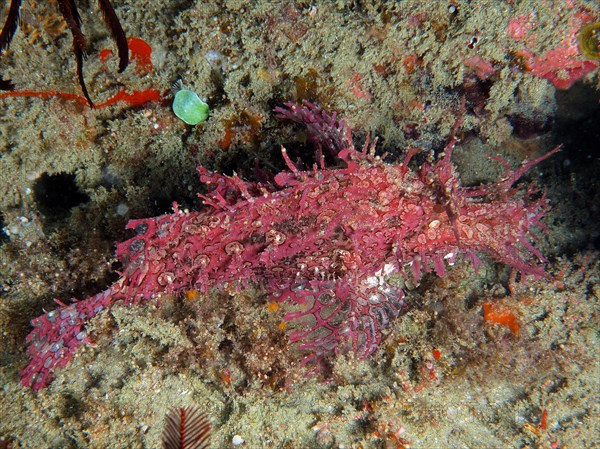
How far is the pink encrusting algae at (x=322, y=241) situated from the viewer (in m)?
3.32

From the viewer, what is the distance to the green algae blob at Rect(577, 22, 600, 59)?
360cm

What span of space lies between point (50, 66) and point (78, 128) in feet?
2.32

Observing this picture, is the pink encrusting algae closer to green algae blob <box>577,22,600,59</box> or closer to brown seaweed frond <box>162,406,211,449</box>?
brown seaweed frond <box>162,406,211,449</box>

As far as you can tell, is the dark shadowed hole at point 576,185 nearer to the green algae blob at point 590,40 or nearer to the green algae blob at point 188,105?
the green algae blob at point 590,40

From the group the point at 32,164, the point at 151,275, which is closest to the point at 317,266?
the point at 151,275

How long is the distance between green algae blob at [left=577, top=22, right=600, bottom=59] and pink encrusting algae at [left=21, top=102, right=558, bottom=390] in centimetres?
144

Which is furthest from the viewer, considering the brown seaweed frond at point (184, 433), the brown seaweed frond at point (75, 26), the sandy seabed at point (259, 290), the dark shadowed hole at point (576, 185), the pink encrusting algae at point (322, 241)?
the dark shadowed hole at point (576, 185)

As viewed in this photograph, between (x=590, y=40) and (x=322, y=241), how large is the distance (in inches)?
126

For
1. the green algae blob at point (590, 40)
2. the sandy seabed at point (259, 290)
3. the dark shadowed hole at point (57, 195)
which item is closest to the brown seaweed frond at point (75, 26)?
the sandy seabed at point (259, 290)

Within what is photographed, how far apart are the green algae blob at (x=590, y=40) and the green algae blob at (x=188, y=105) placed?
383 centimetres

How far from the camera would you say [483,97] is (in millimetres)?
4098

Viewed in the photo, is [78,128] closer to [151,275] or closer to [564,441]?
[151,275]

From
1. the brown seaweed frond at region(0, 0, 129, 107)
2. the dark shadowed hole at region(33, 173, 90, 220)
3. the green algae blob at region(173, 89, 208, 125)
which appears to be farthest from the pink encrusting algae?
the dark shadowed hole at region(33, 173, 90, 220)

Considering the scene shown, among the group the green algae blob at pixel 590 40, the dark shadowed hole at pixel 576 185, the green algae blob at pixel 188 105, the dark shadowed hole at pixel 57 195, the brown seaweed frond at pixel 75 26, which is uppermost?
the brown seaweed frond at pixel 75 26
